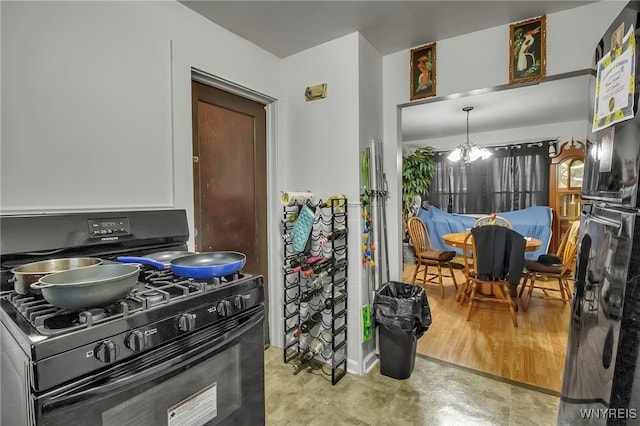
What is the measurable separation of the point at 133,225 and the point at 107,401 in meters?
0.87

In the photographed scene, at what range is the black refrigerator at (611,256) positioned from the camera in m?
0.76

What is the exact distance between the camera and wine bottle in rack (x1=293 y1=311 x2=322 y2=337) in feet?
7.01

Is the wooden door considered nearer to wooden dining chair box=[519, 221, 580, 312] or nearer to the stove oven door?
the stove oven door

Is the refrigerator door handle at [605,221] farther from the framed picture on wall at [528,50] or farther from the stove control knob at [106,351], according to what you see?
the stove control knob at [106,351]

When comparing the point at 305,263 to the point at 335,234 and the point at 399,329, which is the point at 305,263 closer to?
the point at 335,234

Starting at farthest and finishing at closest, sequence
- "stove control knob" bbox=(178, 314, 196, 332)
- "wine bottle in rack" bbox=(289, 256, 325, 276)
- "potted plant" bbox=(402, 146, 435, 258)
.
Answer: "potted plant" bbox=(402, 146, 435, 258) < "wine bottle in rack" bbox=(289, 256, 325, 276) < "stove control knob" bbox=(178, 314, 196, 332)

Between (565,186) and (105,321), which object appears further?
(565,186)

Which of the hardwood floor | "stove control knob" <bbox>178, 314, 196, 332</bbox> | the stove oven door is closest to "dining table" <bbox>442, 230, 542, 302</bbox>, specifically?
the hardwood floor

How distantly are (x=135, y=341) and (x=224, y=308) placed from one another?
0.29 meters

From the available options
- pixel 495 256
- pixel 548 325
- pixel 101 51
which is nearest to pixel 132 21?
pixel 101 51

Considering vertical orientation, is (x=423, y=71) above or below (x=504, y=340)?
above

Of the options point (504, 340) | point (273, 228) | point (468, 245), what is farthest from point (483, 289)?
point (273, 228)

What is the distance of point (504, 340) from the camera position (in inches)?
101

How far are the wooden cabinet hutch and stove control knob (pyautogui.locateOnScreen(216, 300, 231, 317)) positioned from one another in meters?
5.19
